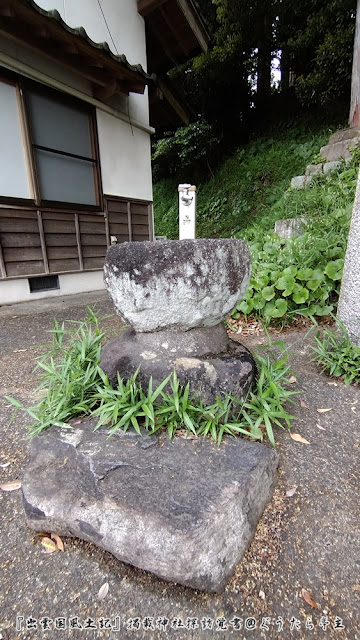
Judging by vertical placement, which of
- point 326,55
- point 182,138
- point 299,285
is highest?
point 326,55

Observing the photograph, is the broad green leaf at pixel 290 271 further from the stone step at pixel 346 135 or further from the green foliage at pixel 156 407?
the stone step at pixel 346 135

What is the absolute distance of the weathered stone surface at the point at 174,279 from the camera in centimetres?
135

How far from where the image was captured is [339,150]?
15.4 feet

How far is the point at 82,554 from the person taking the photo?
1.01m

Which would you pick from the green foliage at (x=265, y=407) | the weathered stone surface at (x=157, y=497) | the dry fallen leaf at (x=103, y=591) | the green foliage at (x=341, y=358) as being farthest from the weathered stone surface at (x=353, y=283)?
the dry fallen leaf at (x=103, y=591)

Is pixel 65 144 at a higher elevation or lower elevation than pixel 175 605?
higher

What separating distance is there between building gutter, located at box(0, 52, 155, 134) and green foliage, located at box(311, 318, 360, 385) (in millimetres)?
4443

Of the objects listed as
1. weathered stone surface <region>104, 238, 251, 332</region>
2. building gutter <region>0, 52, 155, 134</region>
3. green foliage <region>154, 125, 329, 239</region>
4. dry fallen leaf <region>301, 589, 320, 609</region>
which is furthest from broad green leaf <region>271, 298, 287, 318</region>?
green foliage <region>154, 125, 329, 239</region>

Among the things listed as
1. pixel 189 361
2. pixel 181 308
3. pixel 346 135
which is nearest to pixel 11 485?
pixel 189 361

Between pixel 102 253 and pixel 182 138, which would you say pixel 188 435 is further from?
pixel 182 138

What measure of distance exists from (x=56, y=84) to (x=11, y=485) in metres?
4.67

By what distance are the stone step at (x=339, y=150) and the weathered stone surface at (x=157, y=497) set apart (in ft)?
16.4

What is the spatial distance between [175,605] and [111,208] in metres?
5.15

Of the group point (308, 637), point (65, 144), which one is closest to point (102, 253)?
point (65, 144)
